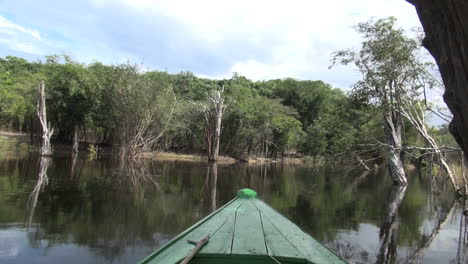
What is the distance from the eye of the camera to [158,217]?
1043cm

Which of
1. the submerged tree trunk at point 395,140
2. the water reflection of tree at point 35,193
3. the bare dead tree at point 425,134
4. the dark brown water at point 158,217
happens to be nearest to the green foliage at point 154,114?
the submerged tree trunk at point 395,140

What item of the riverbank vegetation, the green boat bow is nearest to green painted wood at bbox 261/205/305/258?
the green boat bow

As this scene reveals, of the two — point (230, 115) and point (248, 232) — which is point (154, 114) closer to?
point (230, 115)

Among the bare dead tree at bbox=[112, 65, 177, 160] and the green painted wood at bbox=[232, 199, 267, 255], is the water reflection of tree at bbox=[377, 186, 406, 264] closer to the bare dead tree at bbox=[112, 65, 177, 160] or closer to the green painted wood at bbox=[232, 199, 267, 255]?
the green painted wood at bbox=[232, 199, 267, 255]

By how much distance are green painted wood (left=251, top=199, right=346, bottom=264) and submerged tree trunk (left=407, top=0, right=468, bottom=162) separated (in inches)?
101

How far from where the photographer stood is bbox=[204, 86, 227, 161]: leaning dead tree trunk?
33600mm

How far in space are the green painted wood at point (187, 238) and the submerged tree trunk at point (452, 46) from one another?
9.70 feet

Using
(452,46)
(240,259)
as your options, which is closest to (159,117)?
(240,259)

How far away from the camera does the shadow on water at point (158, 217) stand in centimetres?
757

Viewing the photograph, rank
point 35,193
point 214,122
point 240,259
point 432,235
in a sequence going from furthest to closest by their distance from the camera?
1. point 214,122
2. point 35,193
3. point 432,235
4. point 240,259

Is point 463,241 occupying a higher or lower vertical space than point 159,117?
lower

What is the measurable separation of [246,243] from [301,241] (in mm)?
796

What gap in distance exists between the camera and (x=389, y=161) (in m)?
22.2

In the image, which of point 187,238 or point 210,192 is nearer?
point 187,238
